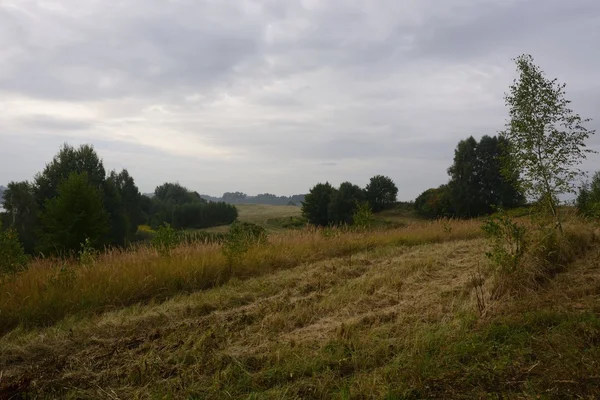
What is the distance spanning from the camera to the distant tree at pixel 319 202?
41.2 m

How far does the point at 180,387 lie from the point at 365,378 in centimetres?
151

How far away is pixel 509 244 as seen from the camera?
581 cm

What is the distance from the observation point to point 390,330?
4070 millimetres

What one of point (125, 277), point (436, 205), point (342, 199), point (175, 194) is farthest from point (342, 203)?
point (175, 194)

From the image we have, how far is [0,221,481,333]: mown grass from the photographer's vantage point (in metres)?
5.19

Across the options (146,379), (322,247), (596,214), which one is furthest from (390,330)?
(596,214)

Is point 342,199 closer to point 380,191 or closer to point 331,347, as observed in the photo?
point 380,191

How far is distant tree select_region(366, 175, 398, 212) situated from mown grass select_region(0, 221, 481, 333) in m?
33.5

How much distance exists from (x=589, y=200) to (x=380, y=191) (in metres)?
30.4

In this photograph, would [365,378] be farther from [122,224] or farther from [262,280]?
[122,224]

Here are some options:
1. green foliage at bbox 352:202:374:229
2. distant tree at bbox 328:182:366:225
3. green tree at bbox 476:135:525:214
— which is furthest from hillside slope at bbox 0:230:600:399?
green tree at bbox 476:135:525:214

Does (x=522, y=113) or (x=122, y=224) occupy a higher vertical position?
(x=522, y=113)

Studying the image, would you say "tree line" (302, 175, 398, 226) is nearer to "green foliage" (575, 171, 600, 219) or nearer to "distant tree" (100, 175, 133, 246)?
"distant tree" (100, 175, 133, 246)

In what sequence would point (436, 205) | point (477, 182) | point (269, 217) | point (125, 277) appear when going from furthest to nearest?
point (269, 217) → point (436, 205) → point (477, 182) → point (125, 277)
